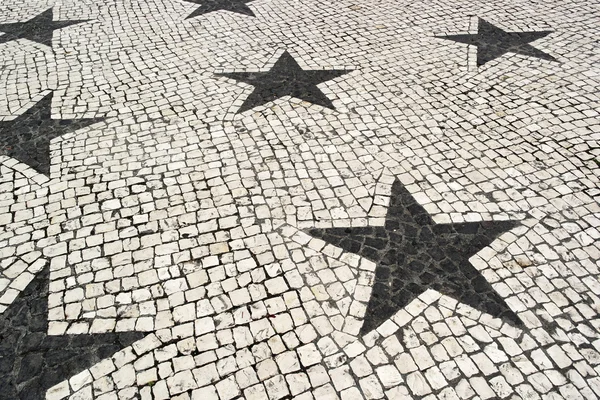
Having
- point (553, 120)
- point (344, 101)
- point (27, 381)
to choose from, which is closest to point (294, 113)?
point (344, 101)

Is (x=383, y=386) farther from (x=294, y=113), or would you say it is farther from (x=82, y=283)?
(x=294, y=113)

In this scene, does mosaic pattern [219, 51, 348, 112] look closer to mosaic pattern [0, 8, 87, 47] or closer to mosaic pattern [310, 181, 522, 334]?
mosaic pattern [310, 181, 522, 334]

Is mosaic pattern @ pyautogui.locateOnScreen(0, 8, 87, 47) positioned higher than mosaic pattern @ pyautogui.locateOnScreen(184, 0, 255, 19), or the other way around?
mosaic pattern @ pyautogui.locateOnScreen(0, 8, 87, 47)

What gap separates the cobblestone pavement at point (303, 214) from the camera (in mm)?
4703

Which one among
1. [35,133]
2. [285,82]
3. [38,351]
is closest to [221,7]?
[285,82]

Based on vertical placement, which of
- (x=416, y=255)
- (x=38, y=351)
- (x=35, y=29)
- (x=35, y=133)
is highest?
(x=35, y=29)

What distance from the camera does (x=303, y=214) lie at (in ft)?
20.4

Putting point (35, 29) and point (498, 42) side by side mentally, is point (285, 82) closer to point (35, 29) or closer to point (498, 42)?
point (498, 42)

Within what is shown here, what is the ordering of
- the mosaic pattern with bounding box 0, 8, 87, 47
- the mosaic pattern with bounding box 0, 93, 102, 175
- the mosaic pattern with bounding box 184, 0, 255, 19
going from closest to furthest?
the mosaic pattern with bounding box 0, 93, 102, 175 → the mosaic pattern with bounding box 0, 8, 87, 47 → the mosaic pattern with bounding box 184, 0, 255, 19

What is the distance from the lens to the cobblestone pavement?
470 centimetres

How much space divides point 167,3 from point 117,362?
33.2 feet

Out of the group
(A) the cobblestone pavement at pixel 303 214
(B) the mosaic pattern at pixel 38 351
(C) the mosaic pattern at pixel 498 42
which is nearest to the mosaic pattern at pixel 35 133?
(A) the cobblestone pavement at pixel 303 214

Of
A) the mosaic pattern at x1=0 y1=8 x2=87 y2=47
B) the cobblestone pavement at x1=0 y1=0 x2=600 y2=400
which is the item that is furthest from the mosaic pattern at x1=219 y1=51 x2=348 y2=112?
Result: the mosaic pattern at x1=0 y1=8 x2=87 y2=47

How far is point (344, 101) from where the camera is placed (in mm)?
8320
